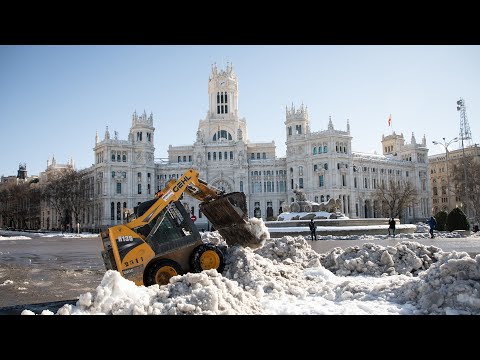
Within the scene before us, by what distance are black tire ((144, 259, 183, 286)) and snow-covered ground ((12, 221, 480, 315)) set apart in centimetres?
107

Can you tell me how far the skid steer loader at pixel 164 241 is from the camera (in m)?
9.28

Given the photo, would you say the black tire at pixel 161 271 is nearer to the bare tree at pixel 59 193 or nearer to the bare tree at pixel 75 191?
the bare tree at pixel 75 191

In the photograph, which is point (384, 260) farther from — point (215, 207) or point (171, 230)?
point (171, 230)

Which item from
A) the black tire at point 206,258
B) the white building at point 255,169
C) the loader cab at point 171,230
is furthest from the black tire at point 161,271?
the white building at point 255,169

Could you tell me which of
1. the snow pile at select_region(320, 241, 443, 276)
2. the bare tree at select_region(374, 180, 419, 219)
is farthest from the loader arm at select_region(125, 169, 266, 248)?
the bare tree at select_region(374, 180, 419, 219)

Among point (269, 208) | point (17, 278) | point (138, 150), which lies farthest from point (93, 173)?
point (17, 278)

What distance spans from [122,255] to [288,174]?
304 ft

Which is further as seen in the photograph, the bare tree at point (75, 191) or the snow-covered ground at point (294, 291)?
the bare tree at point (75, 191)

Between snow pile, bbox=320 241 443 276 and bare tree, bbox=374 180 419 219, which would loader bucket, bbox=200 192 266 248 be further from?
bare tree, bbox=374 180 419 219

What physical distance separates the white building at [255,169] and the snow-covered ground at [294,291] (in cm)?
8379

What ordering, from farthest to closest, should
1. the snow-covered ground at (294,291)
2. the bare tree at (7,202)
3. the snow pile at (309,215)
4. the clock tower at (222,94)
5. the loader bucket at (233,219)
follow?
the clock tower at (222,94) → the bare tree at (7,202) → the snow pile at (309,215) → the loader bucket at (233,219) → the snow-covered ground at (294,291)
